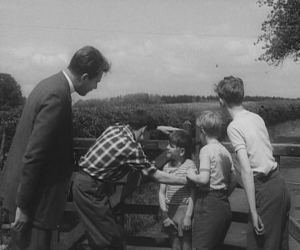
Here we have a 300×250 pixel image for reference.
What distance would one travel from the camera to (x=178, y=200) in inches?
206

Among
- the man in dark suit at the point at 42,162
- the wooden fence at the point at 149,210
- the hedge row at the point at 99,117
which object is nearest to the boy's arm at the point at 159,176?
the man in dark suit at the point at 42,162

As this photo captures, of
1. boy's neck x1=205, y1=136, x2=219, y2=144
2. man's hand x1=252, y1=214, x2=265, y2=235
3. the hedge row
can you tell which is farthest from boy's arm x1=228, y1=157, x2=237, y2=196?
the hedge row

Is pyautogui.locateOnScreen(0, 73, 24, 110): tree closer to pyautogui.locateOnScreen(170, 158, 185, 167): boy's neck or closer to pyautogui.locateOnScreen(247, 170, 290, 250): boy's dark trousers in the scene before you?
pyautogui.locateOnScreen(170, 158, 185, 167): boy's neck

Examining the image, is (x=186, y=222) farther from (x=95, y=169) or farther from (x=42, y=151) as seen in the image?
(x=42, y=151)

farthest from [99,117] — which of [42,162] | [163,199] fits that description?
[42,162]

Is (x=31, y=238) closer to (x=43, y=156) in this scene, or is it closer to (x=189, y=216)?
(x=43, y=156)

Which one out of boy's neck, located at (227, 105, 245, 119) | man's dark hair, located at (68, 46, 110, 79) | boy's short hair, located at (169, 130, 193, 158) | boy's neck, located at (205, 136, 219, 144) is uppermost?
man's dark hair, located at (68, 46, 110, 79)

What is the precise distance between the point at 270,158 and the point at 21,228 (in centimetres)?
164

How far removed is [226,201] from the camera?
4.69m

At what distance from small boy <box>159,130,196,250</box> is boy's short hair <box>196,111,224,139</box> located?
346 millimetres

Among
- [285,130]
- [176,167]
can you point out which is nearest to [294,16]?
[285,130]

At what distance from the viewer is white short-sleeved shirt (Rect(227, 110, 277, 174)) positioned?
417 centimetres

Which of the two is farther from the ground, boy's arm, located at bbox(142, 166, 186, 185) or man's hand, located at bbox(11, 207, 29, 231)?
boy's arm, located at bbox(142, 166, 186, 185)

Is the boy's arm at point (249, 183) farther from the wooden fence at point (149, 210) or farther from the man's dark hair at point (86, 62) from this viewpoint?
the man's dark hair at point (86, 62)
